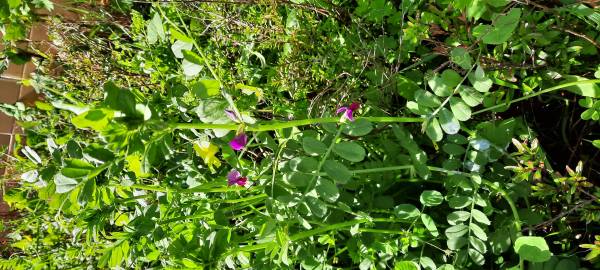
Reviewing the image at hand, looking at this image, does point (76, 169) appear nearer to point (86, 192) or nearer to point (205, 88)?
point (86, 192)

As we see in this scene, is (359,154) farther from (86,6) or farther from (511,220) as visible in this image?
(86,6)

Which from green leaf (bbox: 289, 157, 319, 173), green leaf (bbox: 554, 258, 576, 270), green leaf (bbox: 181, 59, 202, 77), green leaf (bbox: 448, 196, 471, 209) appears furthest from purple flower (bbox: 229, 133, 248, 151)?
green leaf (bbox: 554, 258, 576, 270)

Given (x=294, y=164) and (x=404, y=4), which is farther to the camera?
(x=404, y=4)

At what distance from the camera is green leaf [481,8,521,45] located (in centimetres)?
96

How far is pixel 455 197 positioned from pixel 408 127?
0.26 metres

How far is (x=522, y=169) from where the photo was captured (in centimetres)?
104

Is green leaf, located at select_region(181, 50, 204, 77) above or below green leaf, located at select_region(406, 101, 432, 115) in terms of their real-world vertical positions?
above

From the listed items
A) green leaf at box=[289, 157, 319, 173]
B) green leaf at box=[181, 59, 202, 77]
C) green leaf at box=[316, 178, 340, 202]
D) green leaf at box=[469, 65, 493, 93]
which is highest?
green leaf at box=[181, 59, 202, 77]

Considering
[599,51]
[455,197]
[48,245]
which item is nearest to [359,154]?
[455,197]

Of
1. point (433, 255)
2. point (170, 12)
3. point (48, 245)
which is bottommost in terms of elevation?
point (48, 245)

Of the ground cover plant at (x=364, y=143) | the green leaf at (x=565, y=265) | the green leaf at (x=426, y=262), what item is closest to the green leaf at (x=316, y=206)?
the ground cover plant at (x=364, y=143)

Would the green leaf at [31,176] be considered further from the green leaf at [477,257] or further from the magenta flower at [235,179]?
the green leaf at [477,257]

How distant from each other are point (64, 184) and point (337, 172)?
48cm

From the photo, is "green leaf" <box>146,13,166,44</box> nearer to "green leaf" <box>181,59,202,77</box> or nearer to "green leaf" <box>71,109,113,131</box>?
"green leaf" <box>181,59,202,77</box>
